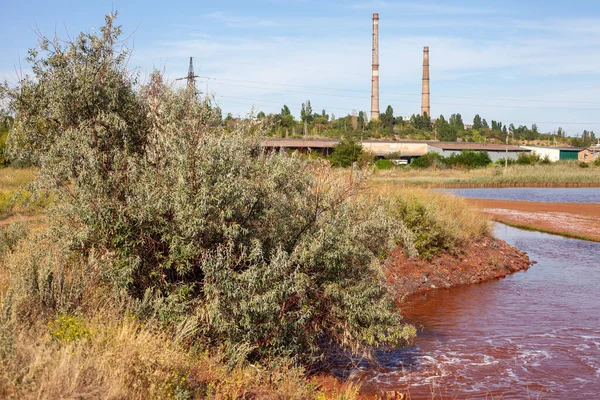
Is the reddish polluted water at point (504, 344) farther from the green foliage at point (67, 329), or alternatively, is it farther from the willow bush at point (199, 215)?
the green foliage at point (67, 329)

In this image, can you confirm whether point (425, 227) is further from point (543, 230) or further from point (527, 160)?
point (527, 160)

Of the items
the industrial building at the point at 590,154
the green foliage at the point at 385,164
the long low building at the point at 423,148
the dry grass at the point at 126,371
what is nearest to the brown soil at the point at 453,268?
the dry grass at the point at 126,371

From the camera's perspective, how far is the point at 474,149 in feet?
311

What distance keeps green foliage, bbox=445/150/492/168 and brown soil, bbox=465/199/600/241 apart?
3790 centimetres

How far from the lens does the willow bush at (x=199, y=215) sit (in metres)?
8.50

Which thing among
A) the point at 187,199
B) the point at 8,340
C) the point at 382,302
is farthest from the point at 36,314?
the point at 382,302

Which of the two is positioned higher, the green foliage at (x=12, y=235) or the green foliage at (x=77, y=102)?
the green foliage at (x=77, y=102)

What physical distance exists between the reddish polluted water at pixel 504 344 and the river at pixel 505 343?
0.06 feet

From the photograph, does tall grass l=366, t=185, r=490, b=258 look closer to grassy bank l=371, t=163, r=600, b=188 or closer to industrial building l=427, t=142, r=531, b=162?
grassy bank l=371, t=163, r=600, b=188

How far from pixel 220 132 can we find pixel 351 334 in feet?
12.3

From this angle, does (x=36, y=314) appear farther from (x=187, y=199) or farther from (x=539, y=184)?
(x=539, y=184)

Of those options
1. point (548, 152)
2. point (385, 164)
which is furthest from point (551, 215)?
point (548, 152)

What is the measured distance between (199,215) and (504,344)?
25.1ft

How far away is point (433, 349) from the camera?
12523 mm
